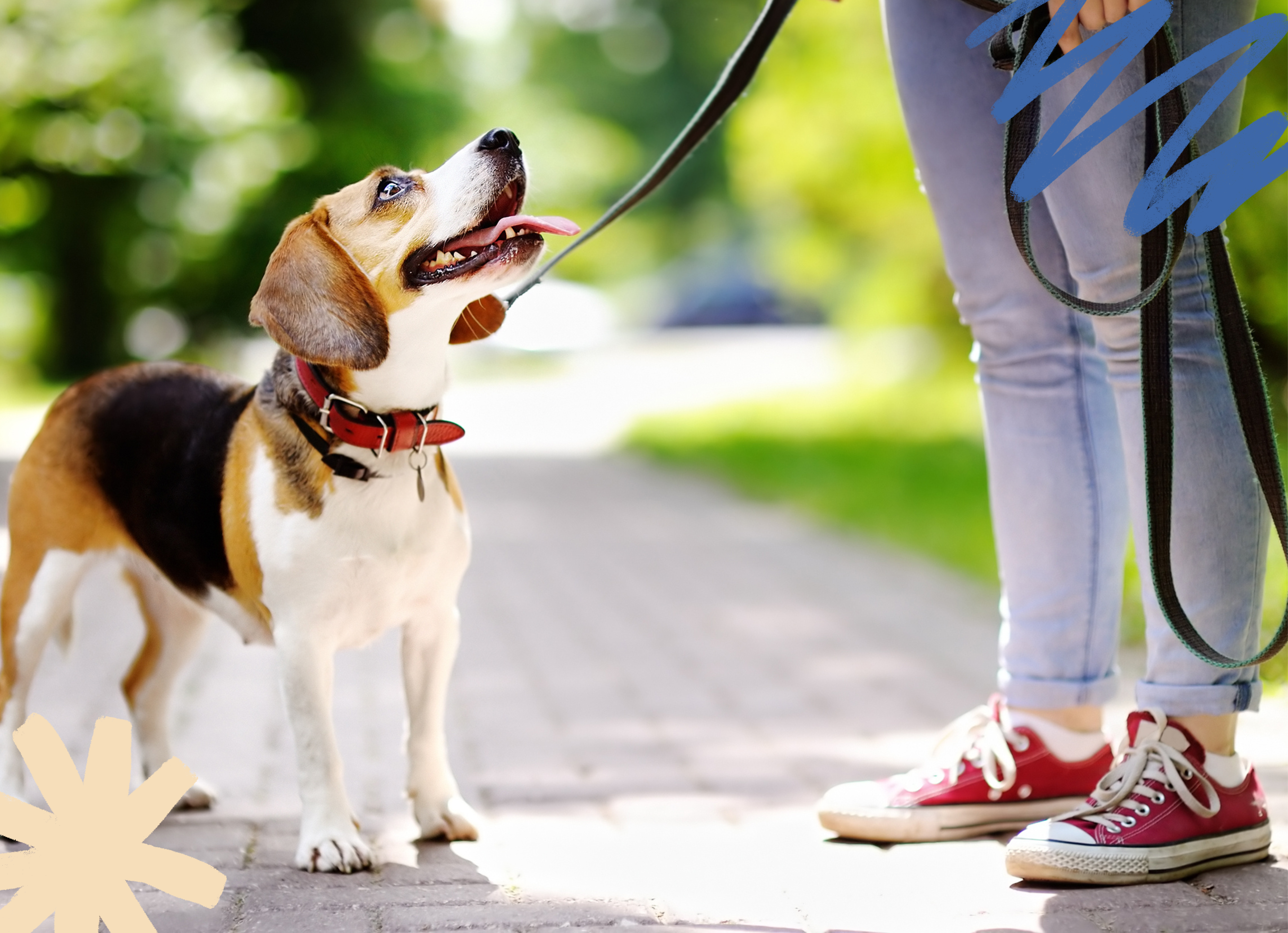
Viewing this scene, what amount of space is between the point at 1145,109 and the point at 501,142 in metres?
1.23

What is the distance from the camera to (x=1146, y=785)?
2535mm

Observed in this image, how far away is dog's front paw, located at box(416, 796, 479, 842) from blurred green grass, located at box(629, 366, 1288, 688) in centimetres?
257

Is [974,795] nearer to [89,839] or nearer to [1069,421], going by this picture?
[1069,421]

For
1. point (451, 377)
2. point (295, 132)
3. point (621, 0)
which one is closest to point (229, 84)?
point (295, 132)

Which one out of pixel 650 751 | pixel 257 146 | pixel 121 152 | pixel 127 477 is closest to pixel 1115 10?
pixel 127 477

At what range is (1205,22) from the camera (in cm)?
242

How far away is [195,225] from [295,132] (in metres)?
2.85

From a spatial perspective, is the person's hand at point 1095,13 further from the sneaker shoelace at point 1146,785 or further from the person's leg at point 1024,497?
the sneaker shoelace at point 1146,785

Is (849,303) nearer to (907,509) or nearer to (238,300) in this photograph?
(238,300)

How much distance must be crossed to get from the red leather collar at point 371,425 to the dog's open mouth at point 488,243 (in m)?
0.27

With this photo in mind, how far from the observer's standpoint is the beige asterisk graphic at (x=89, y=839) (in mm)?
2158

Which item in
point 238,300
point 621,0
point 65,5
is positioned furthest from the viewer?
point 621,0

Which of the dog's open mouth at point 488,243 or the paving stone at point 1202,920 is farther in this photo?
the dog's open mouth at point 488,243

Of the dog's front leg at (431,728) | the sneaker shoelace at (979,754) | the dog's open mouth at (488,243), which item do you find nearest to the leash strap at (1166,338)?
the sneaker shoelace at (979,754)
